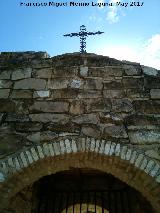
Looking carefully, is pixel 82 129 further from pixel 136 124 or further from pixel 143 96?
pixel 143 96

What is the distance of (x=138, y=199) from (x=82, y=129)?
1.87 m

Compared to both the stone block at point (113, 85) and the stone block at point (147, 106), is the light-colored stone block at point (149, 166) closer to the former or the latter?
the stone block at point (147, 106)

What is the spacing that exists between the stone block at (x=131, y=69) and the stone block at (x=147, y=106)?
0.43m

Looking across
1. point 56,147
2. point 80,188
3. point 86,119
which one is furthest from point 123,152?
point 80,188

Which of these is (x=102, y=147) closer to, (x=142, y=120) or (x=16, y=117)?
(x=142, y=120)

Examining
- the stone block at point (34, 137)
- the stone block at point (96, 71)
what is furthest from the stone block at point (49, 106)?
the stone block at point (96, 71)

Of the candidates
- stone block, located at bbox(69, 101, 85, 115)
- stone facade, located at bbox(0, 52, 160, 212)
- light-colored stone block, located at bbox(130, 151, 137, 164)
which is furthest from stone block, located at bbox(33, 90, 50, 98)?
light-colored stone block, located at bbox(130, 151, 137, 164)

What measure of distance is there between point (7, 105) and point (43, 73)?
649mm

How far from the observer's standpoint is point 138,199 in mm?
4504

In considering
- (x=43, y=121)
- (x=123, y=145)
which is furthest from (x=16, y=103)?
(x=123, y=145)

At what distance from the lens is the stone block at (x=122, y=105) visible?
11.6 ft

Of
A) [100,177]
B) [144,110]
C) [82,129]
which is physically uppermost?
[144,110]

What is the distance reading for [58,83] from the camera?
3785mm

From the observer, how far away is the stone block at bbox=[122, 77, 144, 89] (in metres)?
3.71
